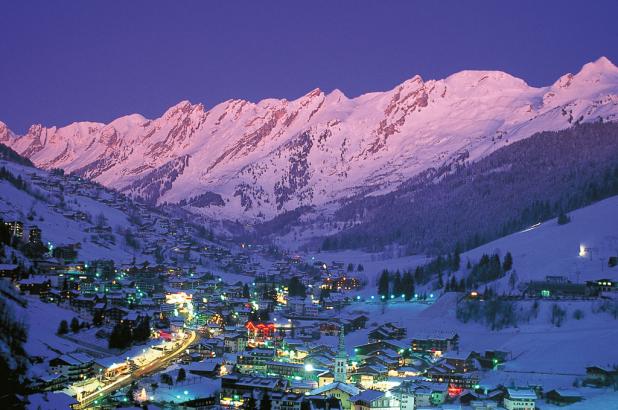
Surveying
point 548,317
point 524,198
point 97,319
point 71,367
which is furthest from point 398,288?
point 524,198

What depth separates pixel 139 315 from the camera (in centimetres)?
8662

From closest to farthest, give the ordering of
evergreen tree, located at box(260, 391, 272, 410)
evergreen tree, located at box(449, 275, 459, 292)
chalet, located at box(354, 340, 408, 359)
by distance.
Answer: evergreen tree, located at box(260, 391, 272, 410) < chalet, located at box(354, 340, 408, 359) < evergreen tree, located at box(449, 275, 459, 292)

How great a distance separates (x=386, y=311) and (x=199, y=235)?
90.5 metres

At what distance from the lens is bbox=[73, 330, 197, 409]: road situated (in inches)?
2292

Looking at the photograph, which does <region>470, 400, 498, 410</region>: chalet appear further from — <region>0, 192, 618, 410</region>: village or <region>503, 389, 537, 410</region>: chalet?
<region>503, 389, 537, 410</region>: chalet

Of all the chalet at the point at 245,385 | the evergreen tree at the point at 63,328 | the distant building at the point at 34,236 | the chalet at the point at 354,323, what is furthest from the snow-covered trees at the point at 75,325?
the distant building at the point at 34,236

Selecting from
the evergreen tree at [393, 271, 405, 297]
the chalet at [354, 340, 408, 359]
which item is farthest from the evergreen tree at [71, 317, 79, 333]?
the evergreen tree at [393, 271, 405, 297]

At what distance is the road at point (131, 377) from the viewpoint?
58219 mm

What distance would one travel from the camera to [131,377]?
6650 cm

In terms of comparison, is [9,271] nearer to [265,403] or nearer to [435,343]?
[265,403]

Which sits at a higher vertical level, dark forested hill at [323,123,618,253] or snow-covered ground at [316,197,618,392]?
dark forested hill at [323,123,618,253]

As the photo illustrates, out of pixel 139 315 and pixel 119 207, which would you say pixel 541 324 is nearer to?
pixel 139 315

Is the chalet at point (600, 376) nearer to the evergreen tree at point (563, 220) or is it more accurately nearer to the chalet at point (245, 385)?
the chalet at point (245, 385)

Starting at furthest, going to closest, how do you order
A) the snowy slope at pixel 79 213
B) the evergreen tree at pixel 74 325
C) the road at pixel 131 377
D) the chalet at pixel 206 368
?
the snowy slope at pixel 79 213 < the evergreen tree at pixel 74 325 < the chalet at pixel 206 368 < the road at pixel 131 377
